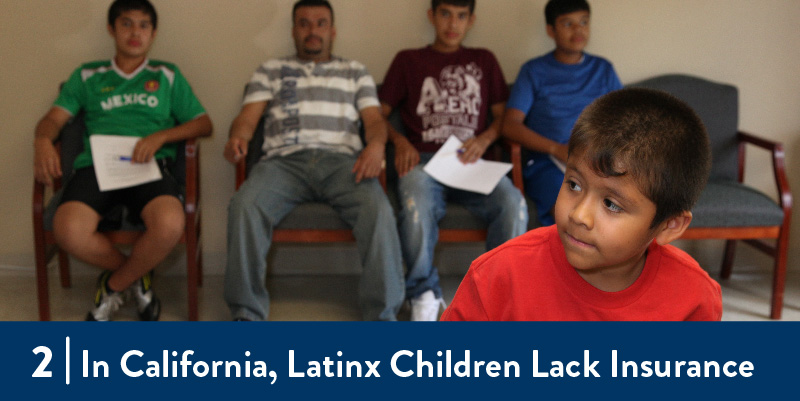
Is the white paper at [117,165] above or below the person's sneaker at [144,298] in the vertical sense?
above

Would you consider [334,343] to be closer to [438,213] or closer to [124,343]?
[124,343]

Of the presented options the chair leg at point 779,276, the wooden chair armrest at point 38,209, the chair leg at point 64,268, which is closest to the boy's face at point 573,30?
the chair leg at point 779,276

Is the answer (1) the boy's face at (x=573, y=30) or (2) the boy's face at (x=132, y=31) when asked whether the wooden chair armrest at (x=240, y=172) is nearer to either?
(2) the boy's face at (x=132, y=31)

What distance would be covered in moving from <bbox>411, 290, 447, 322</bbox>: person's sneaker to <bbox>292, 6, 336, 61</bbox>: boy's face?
1057 mm

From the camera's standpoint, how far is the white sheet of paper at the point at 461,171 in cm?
251

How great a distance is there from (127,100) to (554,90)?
1722mm

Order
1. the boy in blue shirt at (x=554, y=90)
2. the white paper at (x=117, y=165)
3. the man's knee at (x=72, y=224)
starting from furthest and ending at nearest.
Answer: the boy in blue shirt at (x=554, y=90), the white paper at (x=117, y=165), the man's knee at (x=72, y=224)

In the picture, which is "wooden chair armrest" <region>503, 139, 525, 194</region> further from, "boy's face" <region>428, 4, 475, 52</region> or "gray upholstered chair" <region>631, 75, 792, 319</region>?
"gray upholstered chair" <region>631, 75, 792, 319</region>

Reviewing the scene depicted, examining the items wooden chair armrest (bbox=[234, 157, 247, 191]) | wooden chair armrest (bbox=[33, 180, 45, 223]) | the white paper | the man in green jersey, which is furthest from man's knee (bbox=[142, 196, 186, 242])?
wooden chair armrest (bbox=[33, 180, 45, 223])

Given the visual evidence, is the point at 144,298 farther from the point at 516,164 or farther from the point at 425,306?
the point at 516,164

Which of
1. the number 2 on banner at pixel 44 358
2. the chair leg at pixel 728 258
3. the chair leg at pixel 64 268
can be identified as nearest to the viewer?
the number 2 on banner at pixel 44 358

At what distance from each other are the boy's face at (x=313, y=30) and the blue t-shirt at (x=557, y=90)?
80 centimetres

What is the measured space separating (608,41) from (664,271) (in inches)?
89.2

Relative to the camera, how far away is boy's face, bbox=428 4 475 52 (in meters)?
2.79
